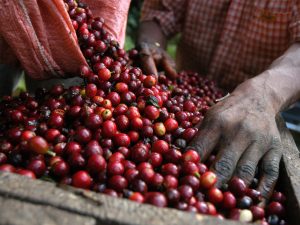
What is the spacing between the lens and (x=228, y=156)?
2.14 metres

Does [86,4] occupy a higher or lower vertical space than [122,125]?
higher

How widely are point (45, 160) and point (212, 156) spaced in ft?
3.32

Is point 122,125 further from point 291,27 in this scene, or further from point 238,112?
point 291,27

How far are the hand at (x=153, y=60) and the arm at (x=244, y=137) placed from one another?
923 millimetres

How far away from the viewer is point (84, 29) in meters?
2.69

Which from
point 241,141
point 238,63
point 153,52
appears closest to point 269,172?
point 241,141

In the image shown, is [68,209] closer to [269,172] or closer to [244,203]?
[244,203]

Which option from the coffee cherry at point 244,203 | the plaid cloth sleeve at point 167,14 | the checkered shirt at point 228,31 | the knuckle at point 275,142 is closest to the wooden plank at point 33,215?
the coffee cherry at point 244,203

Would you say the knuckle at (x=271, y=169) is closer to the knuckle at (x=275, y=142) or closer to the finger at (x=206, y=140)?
the knuckle at (x=275, y=142)

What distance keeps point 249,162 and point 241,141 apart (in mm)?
142

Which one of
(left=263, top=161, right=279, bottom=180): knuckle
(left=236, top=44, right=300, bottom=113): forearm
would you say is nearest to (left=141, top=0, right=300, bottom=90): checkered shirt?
(left=236, top=44, right=300, bottom=113): forearm

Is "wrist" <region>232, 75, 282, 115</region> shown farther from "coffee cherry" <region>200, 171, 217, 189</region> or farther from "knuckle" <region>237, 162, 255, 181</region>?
"coffee cherry" <region>200, 171, 217, 189</region>

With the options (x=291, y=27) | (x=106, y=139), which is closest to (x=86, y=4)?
(x=106, y=139)

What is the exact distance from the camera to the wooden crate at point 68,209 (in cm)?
135
